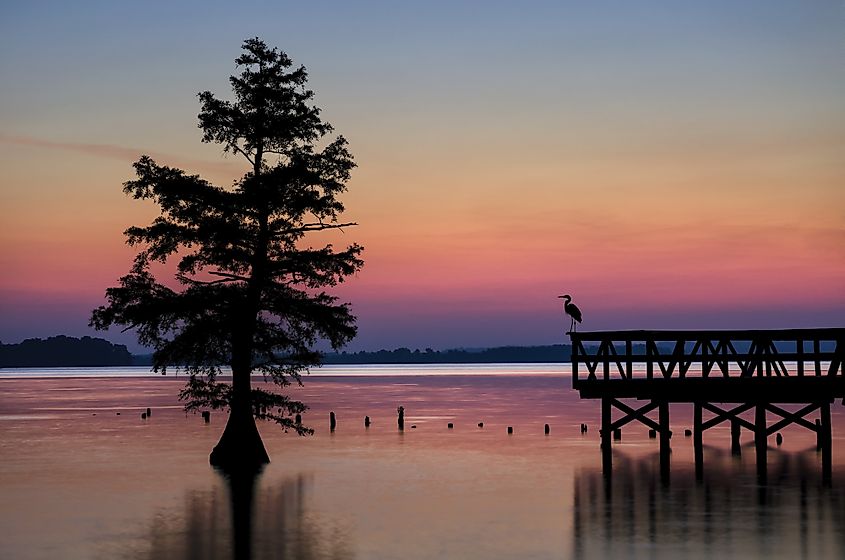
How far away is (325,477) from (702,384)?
16049 millimetres

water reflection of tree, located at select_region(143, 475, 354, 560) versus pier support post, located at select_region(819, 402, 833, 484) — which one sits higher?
pier support post, located at select_region(819, 402, 833, 484)

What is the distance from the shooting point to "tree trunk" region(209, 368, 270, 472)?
4403 centimetres

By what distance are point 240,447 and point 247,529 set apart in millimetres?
14017

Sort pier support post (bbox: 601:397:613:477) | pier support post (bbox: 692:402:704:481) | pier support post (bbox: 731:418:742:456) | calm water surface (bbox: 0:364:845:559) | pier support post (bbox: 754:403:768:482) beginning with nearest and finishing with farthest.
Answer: calm water surface (bbox: 0:364:845:559)
pier support post (bbox: 692:402:704:481)
pier support post (bbox: 601:397:613:477)
pier support post (bbox: 754:403:768:482)
pier support post (bbox: 731:418:742:456)

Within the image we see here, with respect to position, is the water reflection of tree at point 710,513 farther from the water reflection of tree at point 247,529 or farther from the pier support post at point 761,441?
the water reflection of tree at point 247,529

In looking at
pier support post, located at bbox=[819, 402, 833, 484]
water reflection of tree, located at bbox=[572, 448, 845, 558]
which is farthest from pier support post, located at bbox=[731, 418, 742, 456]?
pier support post, located at bbox=[819, 402, 833, 484]

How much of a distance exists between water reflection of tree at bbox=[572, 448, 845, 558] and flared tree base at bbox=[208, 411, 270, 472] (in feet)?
43.4

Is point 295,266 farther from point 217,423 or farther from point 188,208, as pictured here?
point 217,423

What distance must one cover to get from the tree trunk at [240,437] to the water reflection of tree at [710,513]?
13.2 meters

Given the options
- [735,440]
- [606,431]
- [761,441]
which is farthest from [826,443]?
[735,440]

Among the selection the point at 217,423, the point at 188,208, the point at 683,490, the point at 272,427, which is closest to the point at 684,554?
the point at 683,490

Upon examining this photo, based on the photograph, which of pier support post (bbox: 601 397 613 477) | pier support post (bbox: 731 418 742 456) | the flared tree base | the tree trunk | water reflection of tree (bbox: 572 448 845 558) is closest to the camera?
water reflection of tree (bbox: 572 448 845 558)

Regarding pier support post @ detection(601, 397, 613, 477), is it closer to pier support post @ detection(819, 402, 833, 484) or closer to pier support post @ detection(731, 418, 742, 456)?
pier support post @ detection(819, 402, 833, 484)

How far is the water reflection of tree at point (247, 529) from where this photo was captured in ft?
89.8
